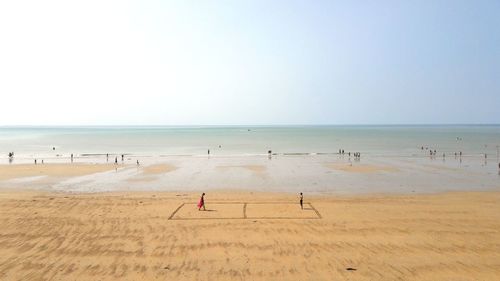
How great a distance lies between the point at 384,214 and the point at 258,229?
9.17 meters

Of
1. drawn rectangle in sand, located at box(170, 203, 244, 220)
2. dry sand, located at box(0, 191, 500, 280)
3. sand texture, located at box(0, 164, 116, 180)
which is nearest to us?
dry sand, located at box(0, 191, 500, 280)

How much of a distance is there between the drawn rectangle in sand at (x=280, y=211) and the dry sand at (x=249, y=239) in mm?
67

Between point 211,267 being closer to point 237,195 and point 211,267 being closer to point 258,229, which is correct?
point 258,229

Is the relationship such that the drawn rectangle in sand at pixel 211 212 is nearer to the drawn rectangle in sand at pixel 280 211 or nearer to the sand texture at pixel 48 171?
the drawn rectangle in sand at pixel 280 211

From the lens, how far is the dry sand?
15727 mm

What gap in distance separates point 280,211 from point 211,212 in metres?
4.69

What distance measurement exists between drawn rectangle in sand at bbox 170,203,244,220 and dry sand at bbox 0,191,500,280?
7 centimetres

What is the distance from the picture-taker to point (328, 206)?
27.3m

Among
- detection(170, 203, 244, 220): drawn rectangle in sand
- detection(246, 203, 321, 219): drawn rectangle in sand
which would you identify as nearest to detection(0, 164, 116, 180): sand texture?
detection(170, 203, 244, 220): drawn rectangle in sand

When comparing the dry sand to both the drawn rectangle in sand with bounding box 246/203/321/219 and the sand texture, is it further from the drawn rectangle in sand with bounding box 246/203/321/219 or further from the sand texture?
the sand texture

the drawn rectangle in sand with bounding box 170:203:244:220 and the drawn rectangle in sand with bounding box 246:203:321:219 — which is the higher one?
Result: the drawn rectangle in sand with bounding box 170:203:244:220

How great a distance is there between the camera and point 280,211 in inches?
1012

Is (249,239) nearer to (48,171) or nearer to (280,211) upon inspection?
(280,211)

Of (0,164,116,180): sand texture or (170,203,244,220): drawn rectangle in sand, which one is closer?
(170,203,244,220): drawn rectangle in sand
